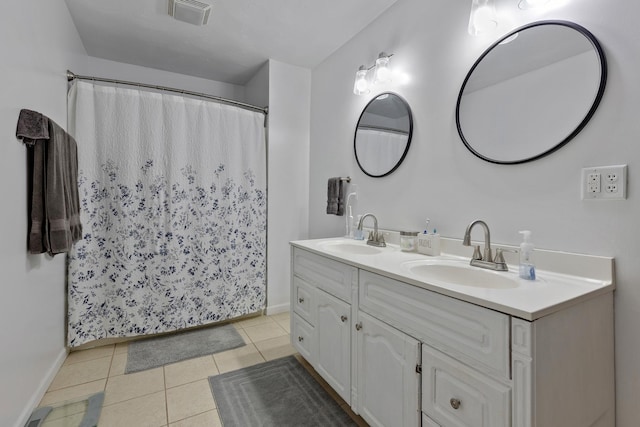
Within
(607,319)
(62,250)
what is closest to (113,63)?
(62,250)

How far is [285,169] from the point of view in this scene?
111 inches

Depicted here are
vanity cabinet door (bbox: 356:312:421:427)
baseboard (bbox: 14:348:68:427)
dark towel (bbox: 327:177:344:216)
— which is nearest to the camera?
vanity cabinet door (bbox: 356:312:421:427)

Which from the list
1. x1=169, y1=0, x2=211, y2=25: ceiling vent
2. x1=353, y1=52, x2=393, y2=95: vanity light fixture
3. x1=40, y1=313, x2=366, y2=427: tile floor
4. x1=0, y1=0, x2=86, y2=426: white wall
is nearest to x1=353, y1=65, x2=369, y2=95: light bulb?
x1=353, y1=52, x2=393, y2=95: vanity light fixture

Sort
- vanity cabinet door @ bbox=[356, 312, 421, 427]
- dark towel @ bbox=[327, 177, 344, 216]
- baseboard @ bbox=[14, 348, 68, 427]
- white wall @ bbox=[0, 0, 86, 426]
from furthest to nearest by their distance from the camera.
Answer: dark towel @ bbox=[327, 177, 344, 216], baseboard @ bbox=[14, 348, 68, 427], white wall @ bbox=[0, 0, 86, 426], vanity cabinet door @ bbox=[356, 312, 421, 427]

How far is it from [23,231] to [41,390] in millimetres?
890

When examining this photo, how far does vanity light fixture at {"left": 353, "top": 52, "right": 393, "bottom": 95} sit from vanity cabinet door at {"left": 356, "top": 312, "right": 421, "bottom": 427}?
149cm

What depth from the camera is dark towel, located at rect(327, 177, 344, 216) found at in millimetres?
2357

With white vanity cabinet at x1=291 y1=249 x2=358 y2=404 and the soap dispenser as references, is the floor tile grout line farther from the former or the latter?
the soap dispenser

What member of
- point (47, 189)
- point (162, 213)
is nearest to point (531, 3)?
point (47, 189)

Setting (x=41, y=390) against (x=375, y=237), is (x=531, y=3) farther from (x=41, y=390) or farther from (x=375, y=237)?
(x=41, y=390)

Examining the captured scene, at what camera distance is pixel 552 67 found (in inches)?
46.4

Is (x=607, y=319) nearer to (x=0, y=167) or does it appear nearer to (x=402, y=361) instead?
(x=402, y=361)

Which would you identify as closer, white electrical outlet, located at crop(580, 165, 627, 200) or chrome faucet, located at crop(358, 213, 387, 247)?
white electrical outlet, located at crop(580, 165, 627, 200)

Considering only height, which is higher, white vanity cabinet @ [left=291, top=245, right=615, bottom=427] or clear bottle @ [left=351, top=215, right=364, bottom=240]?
clear bottle @ [left=351, top=215, right=364, bottom=240]
